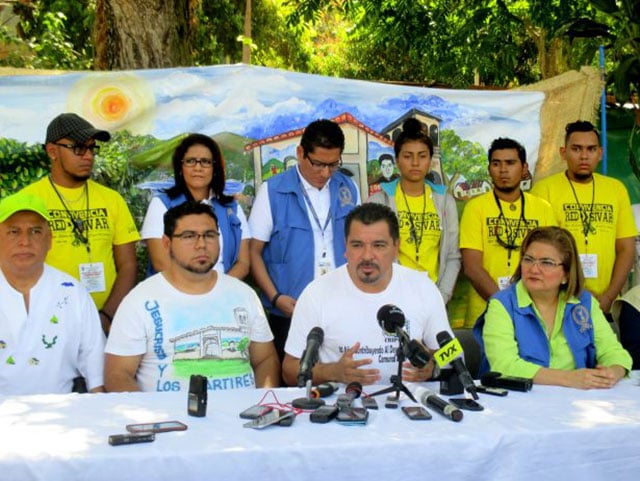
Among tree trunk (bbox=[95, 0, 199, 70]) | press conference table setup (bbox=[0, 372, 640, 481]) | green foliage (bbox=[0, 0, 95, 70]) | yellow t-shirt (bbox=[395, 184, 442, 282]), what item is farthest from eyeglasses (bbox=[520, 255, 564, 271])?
green foliage (bbox=[0, 0, 95, 70])

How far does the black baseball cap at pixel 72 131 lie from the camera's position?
448 cm

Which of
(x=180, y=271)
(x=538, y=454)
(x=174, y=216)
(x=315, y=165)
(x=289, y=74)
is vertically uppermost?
(x=289, y=74)

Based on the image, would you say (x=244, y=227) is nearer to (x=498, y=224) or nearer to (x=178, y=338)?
(x=178, y=338)

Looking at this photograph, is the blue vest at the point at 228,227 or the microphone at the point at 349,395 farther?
the blue vest at the point at 228,227

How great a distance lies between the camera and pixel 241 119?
17.8 ft

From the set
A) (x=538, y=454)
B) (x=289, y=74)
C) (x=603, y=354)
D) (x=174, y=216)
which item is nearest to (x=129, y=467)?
(x=538, y=454)

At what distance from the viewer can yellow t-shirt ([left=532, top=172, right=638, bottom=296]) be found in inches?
208

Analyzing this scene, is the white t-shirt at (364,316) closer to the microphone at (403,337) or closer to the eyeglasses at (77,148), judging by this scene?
the microphone at (403,337)

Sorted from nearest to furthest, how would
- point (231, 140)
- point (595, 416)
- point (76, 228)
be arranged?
point (595, 416)
point (76, 228)
point (231, 140)

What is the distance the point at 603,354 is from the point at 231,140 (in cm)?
282

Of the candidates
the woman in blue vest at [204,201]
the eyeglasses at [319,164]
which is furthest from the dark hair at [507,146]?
the woman in blue vest at [204,201]

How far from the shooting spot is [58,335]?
3699mm

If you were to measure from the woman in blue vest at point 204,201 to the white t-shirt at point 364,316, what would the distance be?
3.21ft

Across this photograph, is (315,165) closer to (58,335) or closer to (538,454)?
(58,335)
